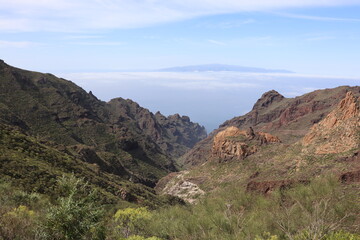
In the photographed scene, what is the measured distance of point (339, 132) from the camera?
195ft

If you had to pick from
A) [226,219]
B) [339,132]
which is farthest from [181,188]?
[226,219]

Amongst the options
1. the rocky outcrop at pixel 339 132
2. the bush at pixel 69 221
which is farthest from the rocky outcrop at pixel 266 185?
the bush at pixel 69 221

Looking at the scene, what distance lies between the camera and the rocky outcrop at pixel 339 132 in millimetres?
56116

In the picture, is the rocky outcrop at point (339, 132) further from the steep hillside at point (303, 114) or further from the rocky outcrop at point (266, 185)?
the steep hillside at point (303, 114)

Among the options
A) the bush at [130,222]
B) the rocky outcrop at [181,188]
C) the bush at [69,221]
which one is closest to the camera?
the bush at [69,221]

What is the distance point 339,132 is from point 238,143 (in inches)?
1115

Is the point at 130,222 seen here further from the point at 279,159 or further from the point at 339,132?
the point at 339,132

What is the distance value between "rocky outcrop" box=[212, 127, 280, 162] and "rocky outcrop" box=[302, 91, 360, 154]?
54.3 feet

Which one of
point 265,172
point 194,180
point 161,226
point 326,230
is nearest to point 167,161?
point 194,180

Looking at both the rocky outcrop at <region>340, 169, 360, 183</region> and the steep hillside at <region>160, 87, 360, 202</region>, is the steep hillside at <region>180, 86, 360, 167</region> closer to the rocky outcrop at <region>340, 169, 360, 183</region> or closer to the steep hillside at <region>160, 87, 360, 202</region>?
the steep hillside at <region>160, 87, 360, 202</region>

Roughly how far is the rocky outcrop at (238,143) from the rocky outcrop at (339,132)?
16550 mm

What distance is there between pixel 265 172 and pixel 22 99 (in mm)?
81005

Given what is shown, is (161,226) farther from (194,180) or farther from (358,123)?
(194,180)

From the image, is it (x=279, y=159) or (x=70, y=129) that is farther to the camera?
(x=70, y=129)
